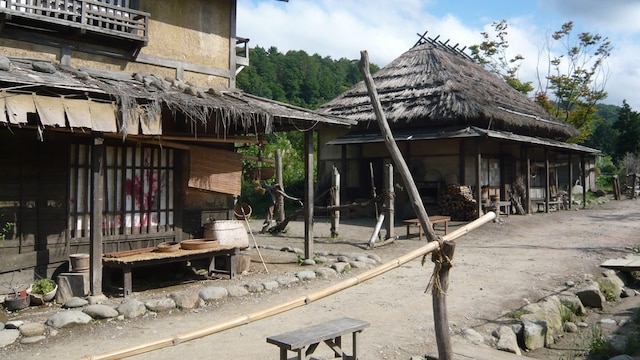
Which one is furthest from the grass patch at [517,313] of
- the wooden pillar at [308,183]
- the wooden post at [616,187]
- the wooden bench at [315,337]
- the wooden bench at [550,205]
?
the wooden post at [616,187]

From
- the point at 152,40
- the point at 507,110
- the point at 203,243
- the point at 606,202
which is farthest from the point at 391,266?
the point at 606,202

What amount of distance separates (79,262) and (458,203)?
38.5ft

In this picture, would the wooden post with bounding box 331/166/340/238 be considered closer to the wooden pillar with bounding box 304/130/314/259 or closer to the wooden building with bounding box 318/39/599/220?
the wooden building with bounding box 318/39/599/220

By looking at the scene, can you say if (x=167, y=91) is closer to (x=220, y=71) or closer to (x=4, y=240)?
(x=220, y=71)

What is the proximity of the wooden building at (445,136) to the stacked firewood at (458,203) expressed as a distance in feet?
0.20

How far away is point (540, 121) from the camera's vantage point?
2053 centimetres

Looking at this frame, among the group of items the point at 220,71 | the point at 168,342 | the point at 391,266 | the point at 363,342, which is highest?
the point at 220,71

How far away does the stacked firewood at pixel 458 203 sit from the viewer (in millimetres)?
15773

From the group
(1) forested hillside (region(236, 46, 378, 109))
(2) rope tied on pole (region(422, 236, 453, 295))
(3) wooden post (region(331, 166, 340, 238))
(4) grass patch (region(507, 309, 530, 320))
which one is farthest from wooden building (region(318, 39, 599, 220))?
(1) forested hillside (region(236, 46, 378, 109))

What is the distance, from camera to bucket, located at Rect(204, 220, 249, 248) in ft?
28.2

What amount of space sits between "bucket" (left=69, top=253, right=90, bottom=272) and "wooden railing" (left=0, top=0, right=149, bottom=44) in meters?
3.30

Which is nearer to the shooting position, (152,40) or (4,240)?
(4,240)

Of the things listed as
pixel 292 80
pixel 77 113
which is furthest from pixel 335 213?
pixel 292 80

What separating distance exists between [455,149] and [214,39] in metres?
9.59
